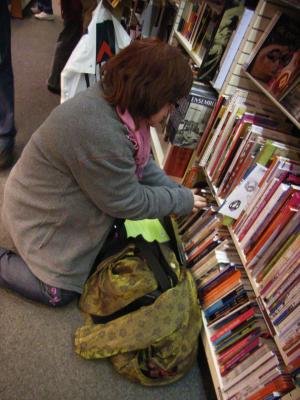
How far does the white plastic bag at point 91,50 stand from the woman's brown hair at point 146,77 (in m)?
0.75

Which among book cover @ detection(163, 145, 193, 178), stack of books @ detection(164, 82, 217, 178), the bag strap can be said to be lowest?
the bag strap

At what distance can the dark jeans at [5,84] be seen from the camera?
1.43m

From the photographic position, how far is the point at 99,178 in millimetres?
863

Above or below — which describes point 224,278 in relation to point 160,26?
below

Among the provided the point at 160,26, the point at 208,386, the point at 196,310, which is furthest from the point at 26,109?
the point at 208,386

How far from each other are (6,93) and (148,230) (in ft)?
3.23

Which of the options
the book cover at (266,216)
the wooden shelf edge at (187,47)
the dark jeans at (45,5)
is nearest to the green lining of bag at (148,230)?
the book cover at (266,216)

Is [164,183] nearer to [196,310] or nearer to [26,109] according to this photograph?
[196,310]

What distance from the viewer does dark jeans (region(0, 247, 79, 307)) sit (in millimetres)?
1107

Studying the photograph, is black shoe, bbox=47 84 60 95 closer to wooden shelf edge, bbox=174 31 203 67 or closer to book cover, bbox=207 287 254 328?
wooden shelf edge, bbox=174 31 203 67

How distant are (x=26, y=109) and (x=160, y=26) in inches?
41.3

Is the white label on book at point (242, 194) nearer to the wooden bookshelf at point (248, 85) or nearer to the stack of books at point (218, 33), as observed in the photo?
the wooden bookshelf at point (248, 85)

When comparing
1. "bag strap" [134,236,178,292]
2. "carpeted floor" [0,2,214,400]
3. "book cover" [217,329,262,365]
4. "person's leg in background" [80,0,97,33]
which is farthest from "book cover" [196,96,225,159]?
"person's leg in background" [80,0,97,33]

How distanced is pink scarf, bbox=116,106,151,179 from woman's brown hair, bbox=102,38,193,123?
0.02 meters
